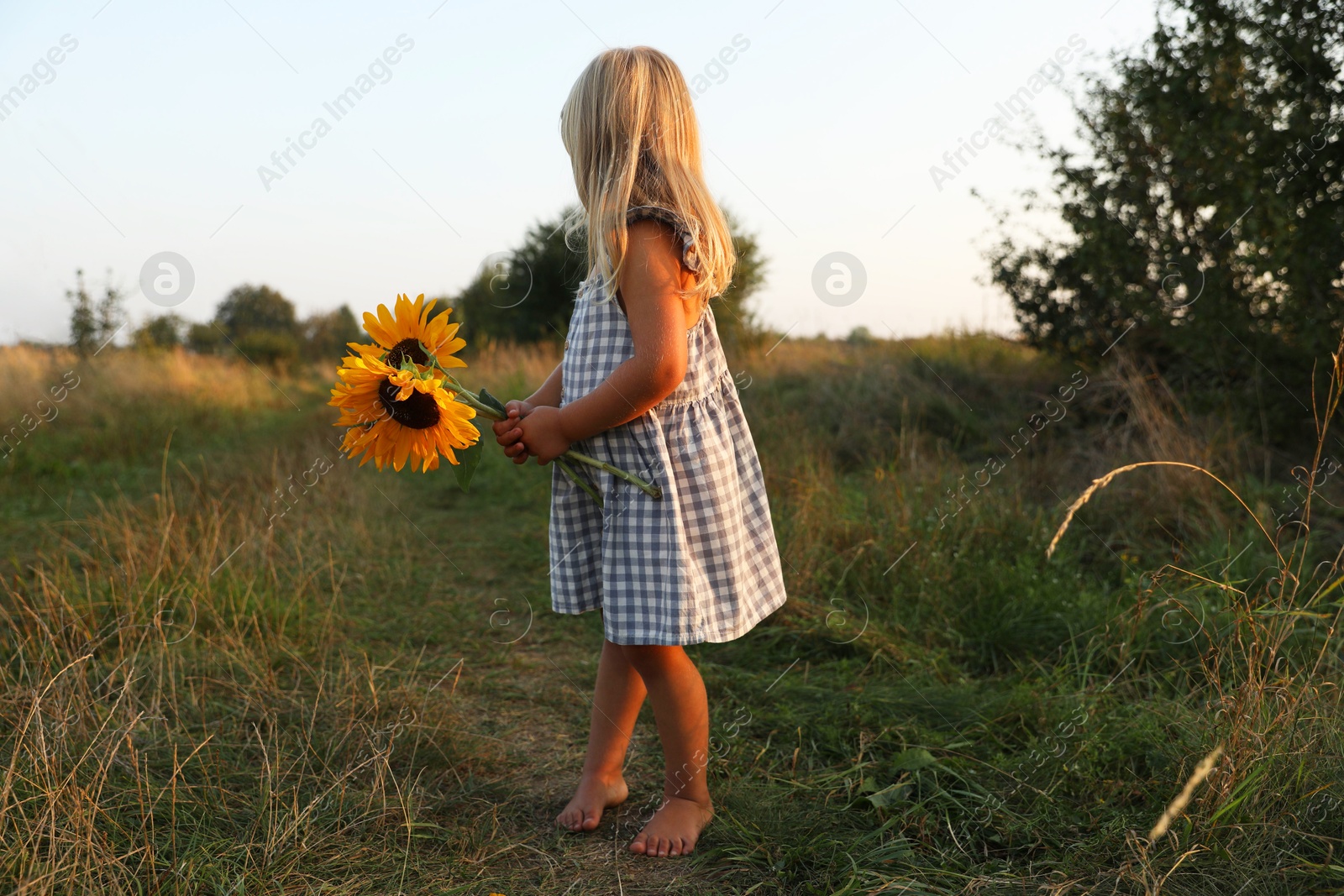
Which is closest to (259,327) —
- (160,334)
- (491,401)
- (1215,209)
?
(160,334)

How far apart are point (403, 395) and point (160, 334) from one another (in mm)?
13887

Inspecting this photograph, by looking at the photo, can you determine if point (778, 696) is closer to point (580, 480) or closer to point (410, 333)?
point (580, 480)

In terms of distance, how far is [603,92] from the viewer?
1.88 m

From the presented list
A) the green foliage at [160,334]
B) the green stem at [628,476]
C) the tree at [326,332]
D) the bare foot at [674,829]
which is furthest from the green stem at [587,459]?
the tree at [326,332]

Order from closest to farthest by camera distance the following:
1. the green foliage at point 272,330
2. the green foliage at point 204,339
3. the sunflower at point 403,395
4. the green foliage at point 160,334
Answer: the sunflower at point 403,395 < the green foliage at point 160,334 < the green foliage at point 204,339 < the green foliage at point 272,330

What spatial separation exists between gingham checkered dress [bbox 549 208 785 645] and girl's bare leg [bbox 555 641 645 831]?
17cm

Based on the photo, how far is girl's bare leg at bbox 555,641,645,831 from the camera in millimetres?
2113

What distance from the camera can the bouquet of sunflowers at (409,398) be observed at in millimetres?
1722

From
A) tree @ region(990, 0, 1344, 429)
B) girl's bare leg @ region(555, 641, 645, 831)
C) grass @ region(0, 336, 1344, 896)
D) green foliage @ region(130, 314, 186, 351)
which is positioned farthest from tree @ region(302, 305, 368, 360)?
girl's bare leg @ region(555, 641, 645, 831)

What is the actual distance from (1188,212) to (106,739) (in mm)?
5734

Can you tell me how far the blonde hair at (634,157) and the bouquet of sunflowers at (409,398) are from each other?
0.36 meters

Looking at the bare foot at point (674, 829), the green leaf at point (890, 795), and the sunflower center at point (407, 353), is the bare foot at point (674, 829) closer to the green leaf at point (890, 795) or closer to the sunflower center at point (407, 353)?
the green leaf at point (890, 795)

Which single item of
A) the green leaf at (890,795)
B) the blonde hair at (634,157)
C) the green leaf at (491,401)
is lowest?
the green leaf at (890,795)

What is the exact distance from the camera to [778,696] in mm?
2693
